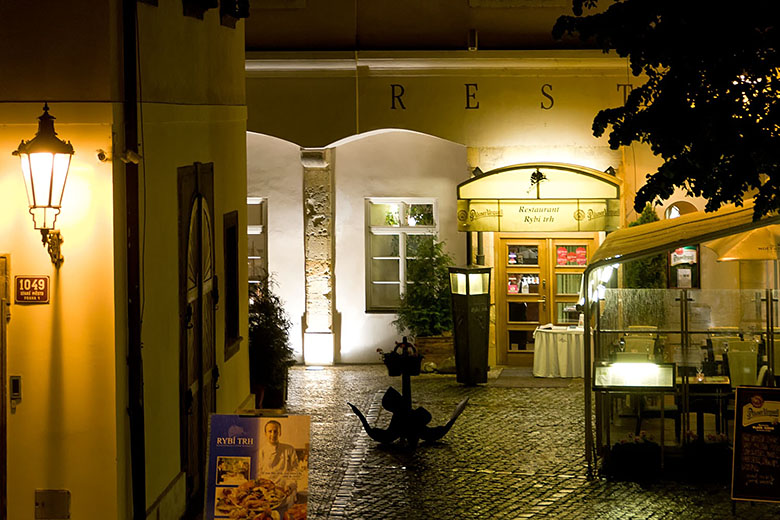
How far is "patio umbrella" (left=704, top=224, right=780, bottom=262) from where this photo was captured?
1561cm

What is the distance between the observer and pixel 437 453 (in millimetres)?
13500

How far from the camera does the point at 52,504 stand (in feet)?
27.8

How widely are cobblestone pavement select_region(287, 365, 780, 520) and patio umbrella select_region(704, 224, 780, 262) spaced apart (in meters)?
2.73

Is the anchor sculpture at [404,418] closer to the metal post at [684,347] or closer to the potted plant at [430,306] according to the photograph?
the metal post at [684,347]

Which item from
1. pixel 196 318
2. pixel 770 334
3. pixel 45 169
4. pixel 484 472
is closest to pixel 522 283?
pixel 770 334

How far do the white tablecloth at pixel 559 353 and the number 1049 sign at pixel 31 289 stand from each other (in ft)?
36.6

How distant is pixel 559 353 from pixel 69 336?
11.2m

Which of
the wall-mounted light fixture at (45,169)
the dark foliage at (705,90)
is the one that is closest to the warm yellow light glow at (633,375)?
the dark foliage at (705,90)

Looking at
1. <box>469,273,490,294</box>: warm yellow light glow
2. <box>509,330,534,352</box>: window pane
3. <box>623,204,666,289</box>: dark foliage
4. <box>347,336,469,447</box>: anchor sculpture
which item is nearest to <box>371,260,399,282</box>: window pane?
<box>509,330,534,352</box>: window pane

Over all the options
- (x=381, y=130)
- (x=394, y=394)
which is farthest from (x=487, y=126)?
(x=394, y=394)

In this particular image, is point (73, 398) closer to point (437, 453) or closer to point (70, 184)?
point (70, 184)

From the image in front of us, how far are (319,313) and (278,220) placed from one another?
1.62 meters

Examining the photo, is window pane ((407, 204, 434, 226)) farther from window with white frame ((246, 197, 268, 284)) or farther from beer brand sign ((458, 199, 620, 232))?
window with white frame ((246, 197, 268, 284))

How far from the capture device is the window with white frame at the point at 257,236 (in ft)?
66.7
